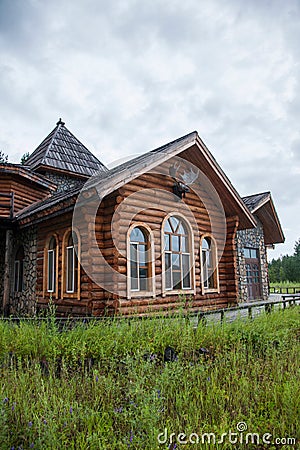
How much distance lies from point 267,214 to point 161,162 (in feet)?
36.1

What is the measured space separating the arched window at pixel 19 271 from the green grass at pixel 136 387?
267 inches

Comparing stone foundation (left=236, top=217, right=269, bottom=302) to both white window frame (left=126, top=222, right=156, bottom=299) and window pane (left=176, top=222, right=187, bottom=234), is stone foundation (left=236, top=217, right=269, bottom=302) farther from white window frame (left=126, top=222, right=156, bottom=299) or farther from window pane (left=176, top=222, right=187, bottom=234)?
white window frame (left=126, top=222, right=156, bottom=299)

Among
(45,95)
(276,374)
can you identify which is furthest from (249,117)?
(276,374)

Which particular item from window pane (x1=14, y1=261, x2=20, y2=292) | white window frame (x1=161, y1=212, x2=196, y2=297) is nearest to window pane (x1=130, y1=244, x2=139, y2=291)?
white window frame (x1=161, y1=212, x2=196, y2=297)

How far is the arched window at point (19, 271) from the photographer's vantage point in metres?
13.0

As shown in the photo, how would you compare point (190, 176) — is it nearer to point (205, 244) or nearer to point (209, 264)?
point (205, 244)

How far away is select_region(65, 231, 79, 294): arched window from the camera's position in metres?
9.58

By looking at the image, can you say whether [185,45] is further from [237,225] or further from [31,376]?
[31,376]

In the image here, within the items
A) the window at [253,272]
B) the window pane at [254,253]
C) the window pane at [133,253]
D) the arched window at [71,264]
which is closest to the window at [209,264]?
the window pane at [133,253]

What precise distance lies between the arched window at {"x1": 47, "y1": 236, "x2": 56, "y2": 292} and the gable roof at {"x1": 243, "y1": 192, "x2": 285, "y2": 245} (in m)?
9.70

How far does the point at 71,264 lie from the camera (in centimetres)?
990

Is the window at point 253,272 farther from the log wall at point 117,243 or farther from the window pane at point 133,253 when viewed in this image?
the window pane at point 133,253

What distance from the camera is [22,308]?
1239cm

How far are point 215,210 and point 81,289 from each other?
556 centimetres
